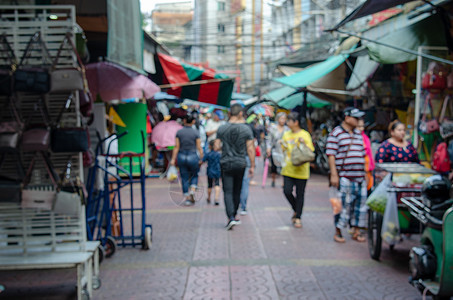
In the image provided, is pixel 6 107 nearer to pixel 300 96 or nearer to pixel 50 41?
pixel 50 41

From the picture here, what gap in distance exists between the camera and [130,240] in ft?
23.8

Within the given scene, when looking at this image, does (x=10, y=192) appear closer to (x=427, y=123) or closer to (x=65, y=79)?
(x=65, y=79)

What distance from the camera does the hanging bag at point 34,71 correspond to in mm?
4324

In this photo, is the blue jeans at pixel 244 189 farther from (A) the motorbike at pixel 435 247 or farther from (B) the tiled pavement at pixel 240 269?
(A) the motorbike at pixel 435 247

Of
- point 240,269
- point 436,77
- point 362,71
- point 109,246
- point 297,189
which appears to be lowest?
point 240,269

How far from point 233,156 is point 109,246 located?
242 centimetres

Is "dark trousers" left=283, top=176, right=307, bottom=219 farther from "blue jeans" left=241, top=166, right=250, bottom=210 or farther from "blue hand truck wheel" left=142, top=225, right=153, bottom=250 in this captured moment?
"blue hand truck wheel" left=142, top=225, right=153, bottom=250

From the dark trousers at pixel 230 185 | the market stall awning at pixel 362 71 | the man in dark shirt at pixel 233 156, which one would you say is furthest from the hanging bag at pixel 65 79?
the market stall awning at pixel 362 71

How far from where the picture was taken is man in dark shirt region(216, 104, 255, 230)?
25.5 ft

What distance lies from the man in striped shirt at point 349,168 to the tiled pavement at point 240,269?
453 mm

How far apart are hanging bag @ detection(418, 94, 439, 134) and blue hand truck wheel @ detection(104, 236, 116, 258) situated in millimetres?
5164

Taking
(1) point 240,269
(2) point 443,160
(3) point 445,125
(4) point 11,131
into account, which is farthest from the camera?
(3) point 445,125

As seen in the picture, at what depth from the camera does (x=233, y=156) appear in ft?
25.5

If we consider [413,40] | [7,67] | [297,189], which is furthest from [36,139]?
[413,40]
